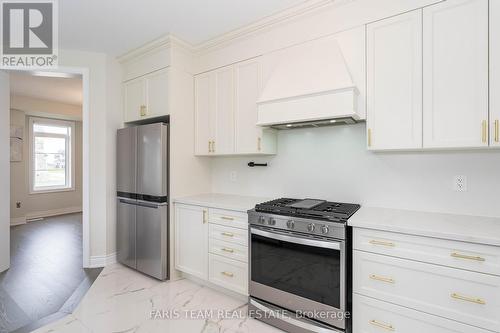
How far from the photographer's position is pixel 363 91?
1992mm

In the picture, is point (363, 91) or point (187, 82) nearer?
point (363, 91)

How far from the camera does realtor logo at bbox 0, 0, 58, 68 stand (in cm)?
224

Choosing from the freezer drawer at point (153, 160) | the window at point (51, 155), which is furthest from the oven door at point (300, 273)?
the window at point (51, 155)

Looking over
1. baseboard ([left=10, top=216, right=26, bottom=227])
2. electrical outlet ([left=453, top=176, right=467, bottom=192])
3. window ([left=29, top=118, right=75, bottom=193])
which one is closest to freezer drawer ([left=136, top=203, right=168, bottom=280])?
electrical outlet ([left=453, top=176, right=467, bottom=192])

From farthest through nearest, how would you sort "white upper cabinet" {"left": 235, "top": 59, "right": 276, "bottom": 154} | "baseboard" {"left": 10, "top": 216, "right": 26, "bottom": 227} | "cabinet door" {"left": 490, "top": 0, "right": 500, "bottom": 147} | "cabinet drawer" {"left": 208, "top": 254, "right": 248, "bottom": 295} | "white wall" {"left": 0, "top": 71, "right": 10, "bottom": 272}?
"baseboard" {"left": 10, "top": 216, "right": 26, "bottom": 227} → "white wall" {"left": 0, "top": 71, "right": 10, "bottom": 272} → "white upper cabinet" {"left": 235, "top": 59, "right": 276, "bottom": 154} → "cabinet drawer" {"left": 208, "top": 254, "right": 248, "bottom": 295} → "cabinet door" {"left": 490, "top": 0, "right": 500, "bottom": 147}

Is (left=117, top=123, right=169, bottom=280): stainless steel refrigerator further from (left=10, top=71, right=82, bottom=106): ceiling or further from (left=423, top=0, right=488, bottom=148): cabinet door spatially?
(left=423, top=0, right=488, bottom=148): cabinet door

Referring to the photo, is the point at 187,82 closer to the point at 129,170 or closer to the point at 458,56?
the point at 129,170

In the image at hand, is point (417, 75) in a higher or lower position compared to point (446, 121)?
higher

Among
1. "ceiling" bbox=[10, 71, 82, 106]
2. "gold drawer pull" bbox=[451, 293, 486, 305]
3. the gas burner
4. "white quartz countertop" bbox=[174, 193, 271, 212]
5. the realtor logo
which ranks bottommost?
"gold drawer pull" bbox=[451, 293, 486, 305]

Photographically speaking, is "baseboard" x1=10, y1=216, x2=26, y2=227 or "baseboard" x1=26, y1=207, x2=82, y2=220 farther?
"baseboard" x1=26, y1=207, x2=82, y2=220

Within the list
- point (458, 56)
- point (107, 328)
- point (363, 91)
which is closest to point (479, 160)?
point (458, 56)

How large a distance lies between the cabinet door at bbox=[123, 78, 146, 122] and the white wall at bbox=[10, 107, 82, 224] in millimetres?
3712

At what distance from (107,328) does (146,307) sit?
1.16 ft

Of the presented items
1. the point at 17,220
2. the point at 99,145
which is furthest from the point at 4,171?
the point at 17,220
